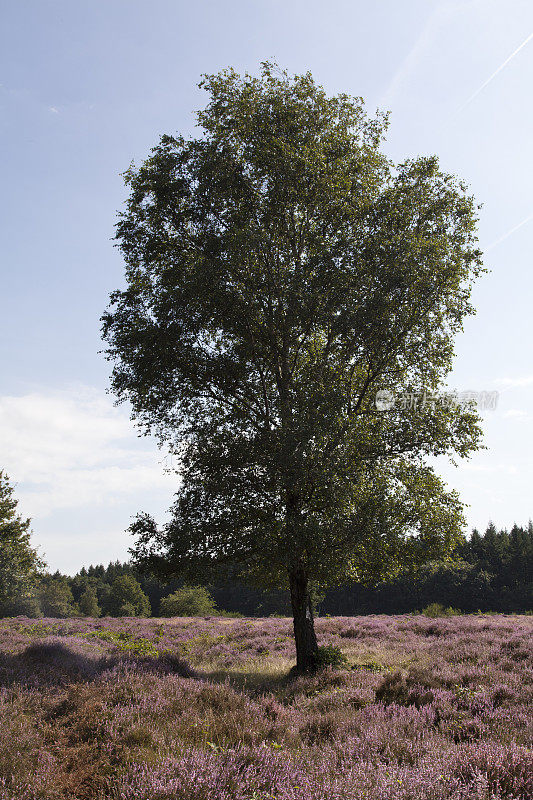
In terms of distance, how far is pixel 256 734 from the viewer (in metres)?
5.72

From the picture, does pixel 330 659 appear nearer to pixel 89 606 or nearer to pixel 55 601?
pixel 55 601

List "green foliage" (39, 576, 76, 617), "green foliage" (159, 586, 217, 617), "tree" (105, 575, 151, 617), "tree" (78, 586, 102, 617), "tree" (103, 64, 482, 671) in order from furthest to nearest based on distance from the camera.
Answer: "tree" (78, 586, 102, 617)
"tree" (105, 575, 151, 617)
"green foliage" (39, 576, 76, 617)
"green foliage" (159, 586, 217, 617)
"tree" (103, 64, 482, 671)

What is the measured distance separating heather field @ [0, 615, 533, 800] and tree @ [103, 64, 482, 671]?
9.64 ft

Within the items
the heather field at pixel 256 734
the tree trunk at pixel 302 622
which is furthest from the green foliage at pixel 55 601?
the tree trunk at pixel 302 622

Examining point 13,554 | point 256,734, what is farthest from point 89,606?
point 256,734

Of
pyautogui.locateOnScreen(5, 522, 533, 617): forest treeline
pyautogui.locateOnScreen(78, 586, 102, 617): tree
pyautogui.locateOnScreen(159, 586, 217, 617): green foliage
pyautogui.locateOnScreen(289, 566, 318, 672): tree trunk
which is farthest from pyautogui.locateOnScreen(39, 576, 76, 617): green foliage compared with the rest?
pyautogui.locateOnScreen(289, 566, 318, 672): tree trunk

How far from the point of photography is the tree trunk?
41.3 ft

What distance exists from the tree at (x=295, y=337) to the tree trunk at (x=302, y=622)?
60mm

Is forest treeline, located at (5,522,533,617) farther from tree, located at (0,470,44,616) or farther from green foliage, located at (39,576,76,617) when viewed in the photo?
tree, located at (0,470,44,616)

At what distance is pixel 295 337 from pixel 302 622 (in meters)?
8.02

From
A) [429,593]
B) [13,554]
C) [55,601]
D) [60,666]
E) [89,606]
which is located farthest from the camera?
[89,606]

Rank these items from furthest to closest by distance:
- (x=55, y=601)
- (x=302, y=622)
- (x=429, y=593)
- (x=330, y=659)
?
1. (x=55, y=601)
2. (x=429, y=593)
3. (x=302, y=622)
4. (x=330, y=659)

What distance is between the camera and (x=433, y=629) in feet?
68.7

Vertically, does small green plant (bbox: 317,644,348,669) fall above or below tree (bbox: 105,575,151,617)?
above
